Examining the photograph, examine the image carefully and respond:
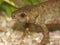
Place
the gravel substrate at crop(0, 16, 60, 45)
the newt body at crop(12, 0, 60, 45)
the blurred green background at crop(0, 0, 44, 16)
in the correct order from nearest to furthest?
1. the newt body at crop(12, 0, 60, 45)
2. the gravel substrate at crop(0, 16, 60, 45)
3. the blurred green background at crop(0, 0, 44, 16)

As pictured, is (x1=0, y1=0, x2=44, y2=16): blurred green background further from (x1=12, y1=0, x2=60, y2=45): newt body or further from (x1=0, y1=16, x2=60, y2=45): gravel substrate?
(x1=12, y1=0, x2=60, y2=45): newt body

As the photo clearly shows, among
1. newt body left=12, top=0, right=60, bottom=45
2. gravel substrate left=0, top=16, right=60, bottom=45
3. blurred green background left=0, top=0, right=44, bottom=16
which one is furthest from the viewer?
blurred green background left=0, top=0, right=44, bottom=16

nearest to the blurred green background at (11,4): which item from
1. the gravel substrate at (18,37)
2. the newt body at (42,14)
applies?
the gravel substrate at (18,37)

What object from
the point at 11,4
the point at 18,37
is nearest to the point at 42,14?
the point at 18,37

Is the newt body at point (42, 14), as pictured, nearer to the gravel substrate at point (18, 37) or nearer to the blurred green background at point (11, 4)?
the gravel substrate at point (18, 37)

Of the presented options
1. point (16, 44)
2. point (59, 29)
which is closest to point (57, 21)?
point (59, 29)

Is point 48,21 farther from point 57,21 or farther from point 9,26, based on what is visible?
point 9,26

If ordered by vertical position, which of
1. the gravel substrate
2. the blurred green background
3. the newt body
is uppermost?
the blurred green background

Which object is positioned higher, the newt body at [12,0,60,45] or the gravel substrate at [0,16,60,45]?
the newt body at [12,0,60,45]

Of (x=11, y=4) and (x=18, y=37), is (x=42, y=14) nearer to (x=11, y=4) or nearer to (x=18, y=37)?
(x=18, y=37)

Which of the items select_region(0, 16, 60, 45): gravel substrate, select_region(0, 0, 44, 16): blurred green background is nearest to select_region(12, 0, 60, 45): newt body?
select_region(0, 16, 60, 45): gravel substrate

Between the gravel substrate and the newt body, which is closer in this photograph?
the newt body
